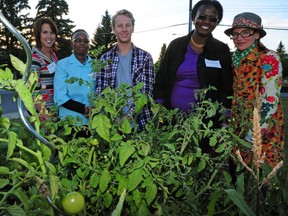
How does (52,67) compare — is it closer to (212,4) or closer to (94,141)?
(212,4)

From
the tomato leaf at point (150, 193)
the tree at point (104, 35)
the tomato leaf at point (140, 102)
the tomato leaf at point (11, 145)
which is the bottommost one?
the tomato leaf at point (150, 193)

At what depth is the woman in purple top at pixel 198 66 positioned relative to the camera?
2.65 m

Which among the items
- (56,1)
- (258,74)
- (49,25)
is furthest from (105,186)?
(56,1)

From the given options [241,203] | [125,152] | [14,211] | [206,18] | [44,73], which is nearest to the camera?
[241,203]

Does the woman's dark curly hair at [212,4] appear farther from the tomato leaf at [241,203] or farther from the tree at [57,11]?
the tree at [57,11]

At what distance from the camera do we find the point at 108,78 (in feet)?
9.46

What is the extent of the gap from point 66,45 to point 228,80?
38.7m

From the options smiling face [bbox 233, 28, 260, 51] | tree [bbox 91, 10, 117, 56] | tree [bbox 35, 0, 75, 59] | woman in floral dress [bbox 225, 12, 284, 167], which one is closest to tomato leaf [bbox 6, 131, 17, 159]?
woman in floral dress [bbox 225, 12, 284, 167]

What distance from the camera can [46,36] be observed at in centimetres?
344

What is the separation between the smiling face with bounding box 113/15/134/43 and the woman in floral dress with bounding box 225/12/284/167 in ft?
2.89

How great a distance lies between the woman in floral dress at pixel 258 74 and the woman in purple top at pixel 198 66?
13 cm

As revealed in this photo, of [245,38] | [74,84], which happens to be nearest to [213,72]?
[245,38]

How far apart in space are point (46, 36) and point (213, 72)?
1.81 metres

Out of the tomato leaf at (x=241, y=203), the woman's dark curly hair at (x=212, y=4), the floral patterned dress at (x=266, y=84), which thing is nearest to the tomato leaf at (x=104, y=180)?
the tomato leaf at (x=241, y=203)
